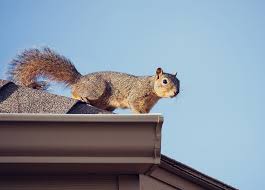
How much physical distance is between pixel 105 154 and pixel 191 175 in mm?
762

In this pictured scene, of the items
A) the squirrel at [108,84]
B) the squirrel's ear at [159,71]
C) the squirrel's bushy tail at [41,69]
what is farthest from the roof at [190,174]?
the squirrel's ear at [159,71]

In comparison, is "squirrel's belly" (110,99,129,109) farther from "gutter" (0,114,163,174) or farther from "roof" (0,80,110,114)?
"gutter" (0,114,163,174)

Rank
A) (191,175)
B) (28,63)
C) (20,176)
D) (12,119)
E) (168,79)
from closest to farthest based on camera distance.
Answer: (12,119), (20,176), (191,175), (28,63), (168,79)

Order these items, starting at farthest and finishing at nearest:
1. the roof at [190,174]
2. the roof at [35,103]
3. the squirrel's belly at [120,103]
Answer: the squirrel's belly at [120,103] → the roof at [190,174] → the roof at [35,103]

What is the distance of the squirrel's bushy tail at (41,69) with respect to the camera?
14.5 ft

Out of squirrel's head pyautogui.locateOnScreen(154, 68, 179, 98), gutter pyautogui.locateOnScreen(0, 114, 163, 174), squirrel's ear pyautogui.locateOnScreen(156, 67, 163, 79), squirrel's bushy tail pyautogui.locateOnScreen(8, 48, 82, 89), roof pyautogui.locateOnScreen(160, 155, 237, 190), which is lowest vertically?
gutter pyautogui.locateOnScreen(0, 114, 163, 174)

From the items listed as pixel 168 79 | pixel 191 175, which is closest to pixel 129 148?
pixel 191 175

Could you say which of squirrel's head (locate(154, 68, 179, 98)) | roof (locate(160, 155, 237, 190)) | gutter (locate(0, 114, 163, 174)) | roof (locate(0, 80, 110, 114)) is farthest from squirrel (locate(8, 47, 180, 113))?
gutter (locate(0, 114, 163, 174))

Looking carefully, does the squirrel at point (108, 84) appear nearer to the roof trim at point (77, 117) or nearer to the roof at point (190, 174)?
the roof at point (190, 174)

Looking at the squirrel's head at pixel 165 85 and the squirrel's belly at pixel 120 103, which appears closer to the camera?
the squirrel's belly at pixel 120 103

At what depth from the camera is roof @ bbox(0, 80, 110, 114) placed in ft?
6.66

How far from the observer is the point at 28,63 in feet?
16.0

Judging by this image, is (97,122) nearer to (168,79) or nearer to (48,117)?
(48,117)

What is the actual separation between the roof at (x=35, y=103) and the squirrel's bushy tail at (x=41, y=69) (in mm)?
1353
